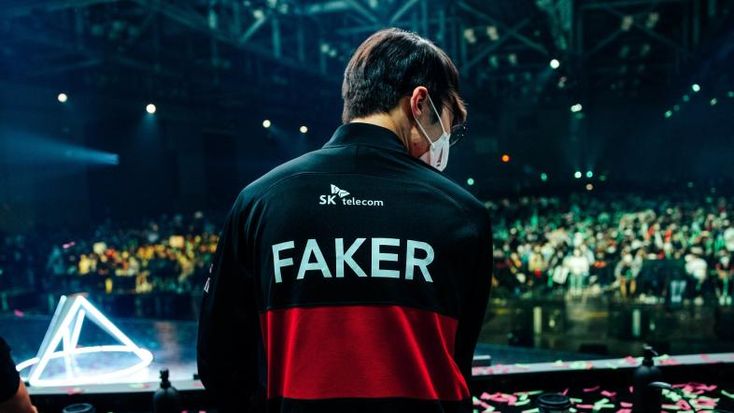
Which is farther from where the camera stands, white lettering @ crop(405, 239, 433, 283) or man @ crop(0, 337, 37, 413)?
man @ crop(0, 337, 37, 413)

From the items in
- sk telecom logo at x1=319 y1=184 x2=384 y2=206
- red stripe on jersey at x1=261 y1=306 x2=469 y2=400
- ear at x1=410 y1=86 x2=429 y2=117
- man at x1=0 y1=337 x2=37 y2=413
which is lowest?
man at x1=0 y1=337 x2=37 y2=413

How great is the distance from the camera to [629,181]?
24734 millimetres

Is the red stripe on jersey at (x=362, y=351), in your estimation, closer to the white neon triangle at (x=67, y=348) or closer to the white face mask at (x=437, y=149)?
the white face mask at (x=437, y=149)

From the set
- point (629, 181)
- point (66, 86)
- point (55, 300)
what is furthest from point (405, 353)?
point (629, 181)

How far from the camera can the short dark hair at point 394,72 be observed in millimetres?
1081

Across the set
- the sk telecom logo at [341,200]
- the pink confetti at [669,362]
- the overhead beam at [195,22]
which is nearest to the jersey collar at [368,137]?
the sk telecom logo at [341,200]

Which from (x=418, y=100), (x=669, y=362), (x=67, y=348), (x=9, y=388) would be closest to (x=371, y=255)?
(x=418, y=100)

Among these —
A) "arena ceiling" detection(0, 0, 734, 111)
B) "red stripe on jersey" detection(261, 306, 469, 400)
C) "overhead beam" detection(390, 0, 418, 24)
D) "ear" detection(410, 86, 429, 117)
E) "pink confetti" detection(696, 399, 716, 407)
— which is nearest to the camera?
"red stripe on jersey" detection(261, 306, 469, 400)

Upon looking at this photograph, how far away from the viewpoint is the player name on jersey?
0.96 m

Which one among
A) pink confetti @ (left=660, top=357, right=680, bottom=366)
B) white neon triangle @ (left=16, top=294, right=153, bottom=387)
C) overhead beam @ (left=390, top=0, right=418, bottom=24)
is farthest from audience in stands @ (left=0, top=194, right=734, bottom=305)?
pink confetti @ (left=660, top=357, right=680, bottom=366)

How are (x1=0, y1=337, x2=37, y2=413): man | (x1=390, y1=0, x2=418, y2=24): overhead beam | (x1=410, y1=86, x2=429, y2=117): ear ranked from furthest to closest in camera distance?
(x1=390, y1=0, x2=418, y2=24): overhead beam → (x1=0, y1=337, x2=37, y2=413): man → (x1=410, y1=86, x2=429, y2=117): ear

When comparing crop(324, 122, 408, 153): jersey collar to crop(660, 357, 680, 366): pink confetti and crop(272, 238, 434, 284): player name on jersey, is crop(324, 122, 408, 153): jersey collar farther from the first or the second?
crop(660, 357, 680, 366): pink confetti

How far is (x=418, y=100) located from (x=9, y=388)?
3.65ft

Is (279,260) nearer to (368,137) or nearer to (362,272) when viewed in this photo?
(362,272)
